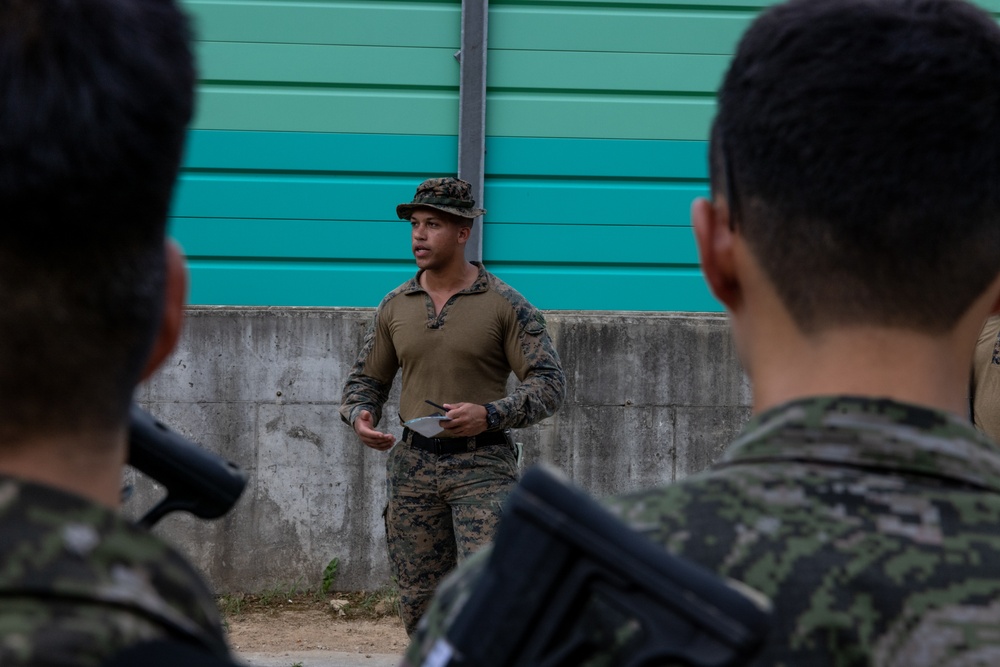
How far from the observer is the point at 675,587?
86cm

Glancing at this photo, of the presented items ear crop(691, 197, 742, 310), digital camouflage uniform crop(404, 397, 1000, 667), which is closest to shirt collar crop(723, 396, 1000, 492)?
digital camouflage uniform crop(404, 397, 1000, 667)

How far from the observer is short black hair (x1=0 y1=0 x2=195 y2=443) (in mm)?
877

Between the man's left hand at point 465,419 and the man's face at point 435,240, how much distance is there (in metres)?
0.70

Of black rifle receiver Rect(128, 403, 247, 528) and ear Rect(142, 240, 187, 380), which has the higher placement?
ear Rect(142, 240, 187, 380)

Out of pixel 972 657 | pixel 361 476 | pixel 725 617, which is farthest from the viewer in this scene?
pixel 361 476

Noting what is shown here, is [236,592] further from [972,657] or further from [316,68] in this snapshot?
[972,657]

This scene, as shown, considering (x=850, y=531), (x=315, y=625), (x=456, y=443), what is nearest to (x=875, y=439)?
(x=850, y=531)

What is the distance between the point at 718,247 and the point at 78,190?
0.63 m

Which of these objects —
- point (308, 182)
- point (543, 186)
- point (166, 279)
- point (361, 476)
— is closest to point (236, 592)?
point (361, 476)

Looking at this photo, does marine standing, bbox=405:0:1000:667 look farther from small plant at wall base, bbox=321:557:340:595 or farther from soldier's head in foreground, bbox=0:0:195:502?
small plant at wall base, bbox=321:557:340:595

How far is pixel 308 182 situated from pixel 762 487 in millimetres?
5761

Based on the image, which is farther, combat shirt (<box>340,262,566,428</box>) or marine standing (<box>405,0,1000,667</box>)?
combat shirt (<box>340,262,566,428</box>)

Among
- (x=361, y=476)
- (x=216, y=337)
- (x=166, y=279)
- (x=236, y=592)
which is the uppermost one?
(x=166, y=279)

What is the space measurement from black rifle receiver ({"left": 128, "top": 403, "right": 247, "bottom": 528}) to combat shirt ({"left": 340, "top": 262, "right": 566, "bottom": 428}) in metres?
3.37
